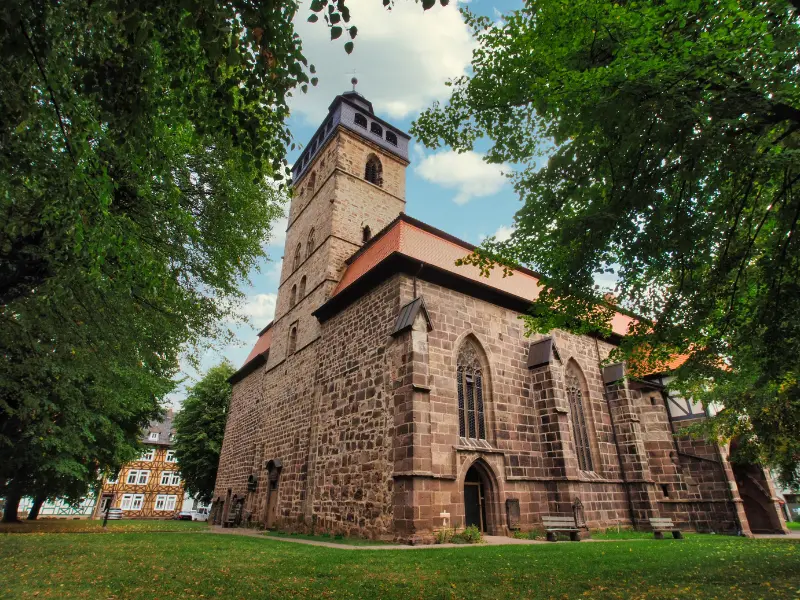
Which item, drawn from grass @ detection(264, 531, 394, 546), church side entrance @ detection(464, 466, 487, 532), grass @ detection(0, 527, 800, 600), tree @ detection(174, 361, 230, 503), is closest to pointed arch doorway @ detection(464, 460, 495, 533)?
church side entrance @ detection(464, 466, 487, 532)

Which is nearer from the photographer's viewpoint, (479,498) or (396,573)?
(396,573)

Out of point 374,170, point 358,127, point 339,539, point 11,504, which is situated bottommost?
point 339,539

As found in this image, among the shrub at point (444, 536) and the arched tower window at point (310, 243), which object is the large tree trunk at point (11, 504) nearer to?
the arched tower window at point (310, 243)

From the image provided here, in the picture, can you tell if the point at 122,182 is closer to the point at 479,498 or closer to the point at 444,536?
the point at 444,536

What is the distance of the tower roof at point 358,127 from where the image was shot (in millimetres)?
20734

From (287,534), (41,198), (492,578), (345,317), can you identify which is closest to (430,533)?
(492,578)

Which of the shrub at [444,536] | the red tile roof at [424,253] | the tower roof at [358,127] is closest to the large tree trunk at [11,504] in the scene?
the red tile roof at [424,253]

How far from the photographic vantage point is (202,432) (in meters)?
28.9

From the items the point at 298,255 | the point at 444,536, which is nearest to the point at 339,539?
the point at 444,536

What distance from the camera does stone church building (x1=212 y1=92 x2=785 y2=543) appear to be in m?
11.1

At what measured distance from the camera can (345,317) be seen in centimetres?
1457

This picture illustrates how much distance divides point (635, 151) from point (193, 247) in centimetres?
947

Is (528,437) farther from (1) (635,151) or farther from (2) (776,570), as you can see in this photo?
(1) (635,151)

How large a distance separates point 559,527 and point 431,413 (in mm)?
4500
